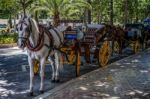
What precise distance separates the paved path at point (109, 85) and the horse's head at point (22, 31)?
148cm

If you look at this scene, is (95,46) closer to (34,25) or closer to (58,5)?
(34,25)

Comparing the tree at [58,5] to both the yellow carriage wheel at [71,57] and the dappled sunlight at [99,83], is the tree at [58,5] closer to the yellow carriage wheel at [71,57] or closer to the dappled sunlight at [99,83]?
the yellow carriage wheel at [71,57]

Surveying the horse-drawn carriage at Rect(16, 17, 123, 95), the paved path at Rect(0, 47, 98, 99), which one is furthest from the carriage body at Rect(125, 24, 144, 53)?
the paved path at Rect(0, 47, 98, 99)

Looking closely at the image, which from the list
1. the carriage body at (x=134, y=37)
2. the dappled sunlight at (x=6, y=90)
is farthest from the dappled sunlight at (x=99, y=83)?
the carriage body at (x=134, y=37)

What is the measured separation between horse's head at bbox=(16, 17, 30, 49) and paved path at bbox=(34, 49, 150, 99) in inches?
58.3

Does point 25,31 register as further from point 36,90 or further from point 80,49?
point 80,49

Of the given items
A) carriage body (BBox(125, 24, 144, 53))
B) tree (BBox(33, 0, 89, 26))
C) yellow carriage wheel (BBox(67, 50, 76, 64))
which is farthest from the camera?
tree (BBox(33, 0, 89, 26))

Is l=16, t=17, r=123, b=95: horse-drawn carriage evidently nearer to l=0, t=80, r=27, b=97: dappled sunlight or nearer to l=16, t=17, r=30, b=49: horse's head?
l=16, t=17, r=30, b=49: horse's head

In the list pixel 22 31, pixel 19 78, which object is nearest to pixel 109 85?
pixel 19 78

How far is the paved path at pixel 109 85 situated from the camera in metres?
9.94

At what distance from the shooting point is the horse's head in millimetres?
9555

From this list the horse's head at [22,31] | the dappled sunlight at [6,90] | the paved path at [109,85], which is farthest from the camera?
the dappled sunlight at [6,90]

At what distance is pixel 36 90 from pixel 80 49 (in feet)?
11.0

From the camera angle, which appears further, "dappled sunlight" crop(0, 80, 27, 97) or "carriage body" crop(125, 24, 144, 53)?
"carriage body" crop(125, 24, 144, 53)
